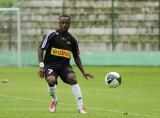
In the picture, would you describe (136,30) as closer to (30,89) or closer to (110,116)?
(30,89)

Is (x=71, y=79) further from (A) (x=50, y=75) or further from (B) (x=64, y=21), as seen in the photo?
(B) (x=64, y=21)

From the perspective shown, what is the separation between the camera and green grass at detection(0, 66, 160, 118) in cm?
1609

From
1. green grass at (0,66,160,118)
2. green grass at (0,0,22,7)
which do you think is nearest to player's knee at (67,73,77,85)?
green grass at (0,66,160,118)

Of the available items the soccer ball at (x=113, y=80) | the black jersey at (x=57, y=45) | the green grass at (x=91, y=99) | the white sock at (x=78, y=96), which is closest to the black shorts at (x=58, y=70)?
the black jersey at (x=57, y=45)

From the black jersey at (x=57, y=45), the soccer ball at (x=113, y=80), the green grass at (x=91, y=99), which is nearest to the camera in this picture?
the green grass at (x=91, y=99)

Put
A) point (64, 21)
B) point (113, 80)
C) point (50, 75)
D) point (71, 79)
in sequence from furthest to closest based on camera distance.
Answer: point (113, 80), point (50, 75), point (71, 79), point (64, 21)

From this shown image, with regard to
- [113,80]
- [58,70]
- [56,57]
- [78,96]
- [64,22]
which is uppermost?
[64,22]

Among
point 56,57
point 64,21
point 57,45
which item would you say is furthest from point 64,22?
point 56,57

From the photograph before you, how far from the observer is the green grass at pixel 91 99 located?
634 inches

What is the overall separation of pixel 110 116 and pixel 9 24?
1274 inches

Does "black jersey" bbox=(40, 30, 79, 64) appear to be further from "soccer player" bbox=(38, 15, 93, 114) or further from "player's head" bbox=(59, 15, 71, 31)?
"player's head" bbox=(59, 15, 71, 31)

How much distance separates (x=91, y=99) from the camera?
2091cm

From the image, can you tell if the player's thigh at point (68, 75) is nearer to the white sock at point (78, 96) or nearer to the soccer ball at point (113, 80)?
the white sock at point (78, 96)

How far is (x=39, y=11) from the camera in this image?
51.2 meters
